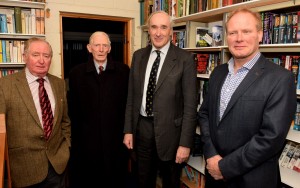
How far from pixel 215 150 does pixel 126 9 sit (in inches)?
98.8

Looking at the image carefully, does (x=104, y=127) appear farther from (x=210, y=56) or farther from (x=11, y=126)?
(x=210, y=56)

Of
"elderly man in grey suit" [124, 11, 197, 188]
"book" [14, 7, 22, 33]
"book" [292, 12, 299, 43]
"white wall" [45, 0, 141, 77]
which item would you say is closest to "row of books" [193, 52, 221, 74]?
"elderly man in grey suit" [124, 11, 197, 188]

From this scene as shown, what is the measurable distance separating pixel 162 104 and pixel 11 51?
1.84 m

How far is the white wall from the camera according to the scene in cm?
298

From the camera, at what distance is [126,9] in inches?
133

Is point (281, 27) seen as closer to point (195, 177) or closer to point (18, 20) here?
point (195, 177)

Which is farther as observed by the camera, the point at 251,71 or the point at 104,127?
the point at 104,127

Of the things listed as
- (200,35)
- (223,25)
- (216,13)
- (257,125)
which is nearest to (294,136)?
(257,125)

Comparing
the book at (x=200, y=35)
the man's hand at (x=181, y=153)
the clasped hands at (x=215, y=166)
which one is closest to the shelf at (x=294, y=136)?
the clasped hands at (x=215, y=166)

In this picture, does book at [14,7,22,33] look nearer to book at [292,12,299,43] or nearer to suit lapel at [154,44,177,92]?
suit lapel at [154,44,177,92]

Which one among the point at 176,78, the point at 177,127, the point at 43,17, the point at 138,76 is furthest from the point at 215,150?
the point at 43,17

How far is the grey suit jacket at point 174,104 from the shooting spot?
1.83 meters

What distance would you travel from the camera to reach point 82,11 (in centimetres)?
313

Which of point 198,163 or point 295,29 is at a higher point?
point 295,29
